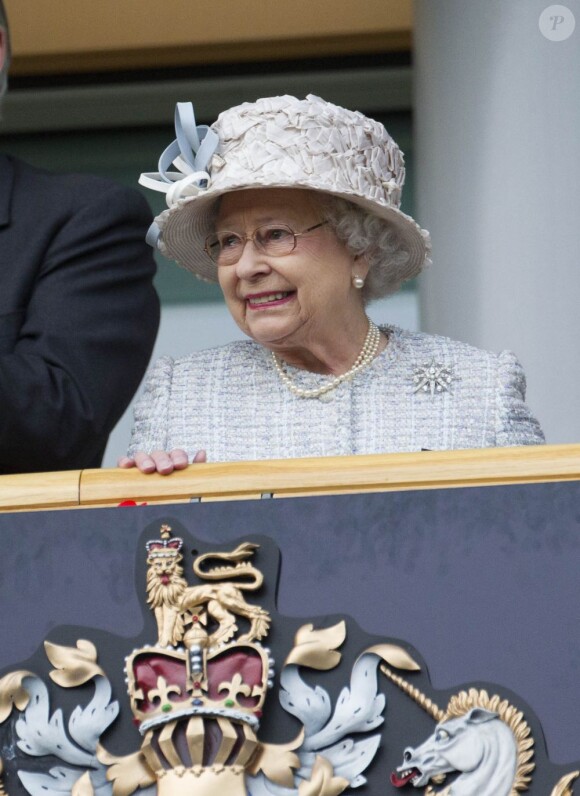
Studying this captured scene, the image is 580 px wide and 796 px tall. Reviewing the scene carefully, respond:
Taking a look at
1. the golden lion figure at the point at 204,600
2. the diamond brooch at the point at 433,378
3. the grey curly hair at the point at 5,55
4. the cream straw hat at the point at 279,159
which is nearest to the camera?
the golden lion figure at the point at 204,600

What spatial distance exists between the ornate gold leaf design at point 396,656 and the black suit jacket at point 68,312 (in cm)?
94

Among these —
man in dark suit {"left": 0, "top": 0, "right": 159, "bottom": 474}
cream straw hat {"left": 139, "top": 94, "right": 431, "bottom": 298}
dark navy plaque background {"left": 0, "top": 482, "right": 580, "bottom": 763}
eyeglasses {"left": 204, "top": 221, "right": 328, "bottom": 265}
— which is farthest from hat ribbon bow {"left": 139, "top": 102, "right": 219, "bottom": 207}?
dark navy plaque background {"left": 0, "top": 482, "right": 580, "bottom": 763}

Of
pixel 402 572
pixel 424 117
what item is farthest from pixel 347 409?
pixel 424 117

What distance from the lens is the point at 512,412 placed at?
11.1 ft

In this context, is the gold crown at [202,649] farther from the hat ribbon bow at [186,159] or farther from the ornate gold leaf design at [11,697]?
the hat ribbon bow at [186,159]

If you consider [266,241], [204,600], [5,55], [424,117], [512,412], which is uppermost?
[424,117]

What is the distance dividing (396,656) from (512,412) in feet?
2.70

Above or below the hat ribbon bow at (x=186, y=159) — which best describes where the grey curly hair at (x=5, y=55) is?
above

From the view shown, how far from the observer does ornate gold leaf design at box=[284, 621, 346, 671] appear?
2674 mm

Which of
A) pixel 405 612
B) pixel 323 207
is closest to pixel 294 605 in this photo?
pixel 405 612

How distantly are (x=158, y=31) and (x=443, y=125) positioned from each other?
127 centimetres

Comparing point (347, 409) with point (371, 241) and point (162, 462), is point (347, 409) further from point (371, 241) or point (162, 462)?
point (162, 462)

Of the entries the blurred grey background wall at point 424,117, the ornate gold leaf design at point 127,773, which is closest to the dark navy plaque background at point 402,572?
the ornate gold leaf design at point 127,773

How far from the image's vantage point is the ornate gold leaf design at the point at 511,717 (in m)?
2.60
